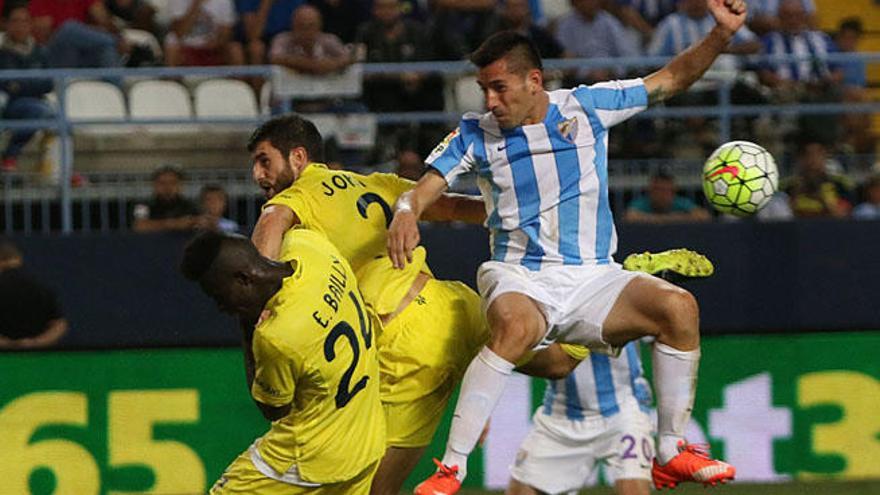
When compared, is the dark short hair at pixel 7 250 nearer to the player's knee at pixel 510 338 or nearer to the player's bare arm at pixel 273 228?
the player's bare arm at pixel 273 228

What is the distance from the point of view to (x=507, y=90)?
7.96 metres

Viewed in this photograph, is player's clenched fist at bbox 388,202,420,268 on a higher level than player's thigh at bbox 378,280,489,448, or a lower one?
higher

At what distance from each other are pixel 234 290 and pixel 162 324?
5.50 m

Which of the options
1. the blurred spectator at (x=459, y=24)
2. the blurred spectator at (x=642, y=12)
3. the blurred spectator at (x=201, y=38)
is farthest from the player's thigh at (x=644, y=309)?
the blurred spectator at (x=642, y=12)

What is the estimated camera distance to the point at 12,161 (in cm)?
1312

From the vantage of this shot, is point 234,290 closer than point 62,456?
Yes

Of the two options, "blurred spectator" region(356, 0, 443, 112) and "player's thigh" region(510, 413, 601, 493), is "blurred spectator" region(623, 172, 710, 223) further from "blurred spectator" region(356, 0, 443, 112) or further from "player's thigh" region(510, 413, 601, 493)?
"player's thigh" region(510, 413, 601, 493)

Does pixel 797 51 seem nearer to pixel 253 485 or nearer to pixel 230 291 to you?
pixel 253 485

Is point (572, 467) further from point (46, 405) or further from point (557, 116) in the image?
point (46, 405)


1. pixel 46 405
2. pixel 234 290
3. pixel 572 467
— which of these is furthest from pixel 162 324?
pixel 234 290

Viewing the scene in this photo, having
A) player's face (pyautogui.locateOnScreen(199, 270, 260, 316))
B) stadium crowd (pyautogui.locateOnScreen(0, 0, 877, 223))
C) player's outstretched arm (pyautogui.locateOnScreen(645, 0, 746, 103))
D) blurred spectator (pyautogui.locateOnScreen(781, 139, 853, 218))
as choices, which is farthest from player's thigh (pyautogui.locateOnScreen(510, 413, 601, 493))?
blurred spectator (pyautogui.locateOnScreen(781, 139, 853, 218))

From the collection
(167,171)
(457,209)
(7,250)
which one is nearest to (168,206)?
(167,171)

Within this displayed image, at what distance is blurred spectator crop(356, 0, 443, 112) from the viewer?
13.6 meters

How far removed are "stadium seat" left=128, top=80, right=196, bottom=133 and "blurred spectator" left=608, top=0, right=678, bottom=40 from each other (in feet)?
12.2
